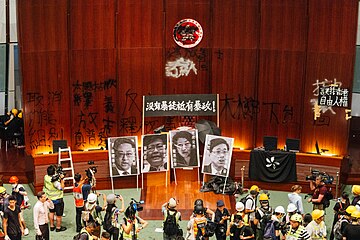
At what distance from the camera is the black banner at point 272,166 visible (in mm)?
15477

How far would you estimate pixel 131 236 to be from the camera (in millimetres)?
10070

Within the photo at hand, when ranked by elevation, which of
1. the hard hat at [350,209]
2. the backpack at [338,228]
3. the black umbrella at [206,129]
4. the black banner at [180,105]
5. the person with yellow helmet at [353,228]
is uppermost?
the black banner at [180,105]

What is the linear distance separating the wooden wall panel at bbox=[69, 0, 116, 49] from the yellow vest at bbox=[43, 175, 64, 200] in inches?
172

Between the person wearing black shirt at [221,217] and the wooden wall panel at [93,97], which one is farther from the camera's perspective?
the wooden wall panel at [93,97]

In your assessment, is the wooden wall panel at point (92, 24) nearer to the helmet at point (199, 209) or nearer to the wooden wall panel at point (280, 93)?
the wooden wall panel at point (280, 93)

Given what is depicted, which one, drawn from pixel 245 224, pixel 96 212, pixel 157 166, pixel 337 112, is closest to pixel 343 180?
pixel 337 112

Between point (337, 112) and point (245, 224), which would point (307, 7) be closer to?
point (337, 112)

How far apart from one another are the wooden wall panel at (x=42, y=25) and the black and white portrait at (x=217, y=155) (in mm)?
4670

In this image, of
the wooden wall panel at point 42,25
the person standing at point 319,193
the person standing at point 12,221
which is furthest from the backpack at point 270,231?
the wooden wall panel at point 42,25

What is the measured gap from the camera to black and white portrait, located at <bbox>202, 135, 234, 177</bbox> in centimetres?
1532

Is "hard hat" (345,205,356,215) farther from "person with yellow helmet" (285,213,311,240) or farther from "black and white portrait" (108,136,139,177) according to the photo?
"black and white portrait" (108,136,139,177)

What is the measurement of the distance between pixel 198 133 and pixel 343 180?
4.21 m

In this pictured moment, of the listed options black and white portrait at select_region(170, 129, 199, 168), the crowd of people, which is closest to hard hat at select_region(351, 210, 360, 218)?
the crowd of people

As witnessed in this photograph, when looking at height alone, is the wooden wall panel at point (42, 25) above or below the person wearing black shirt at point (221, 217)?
above
